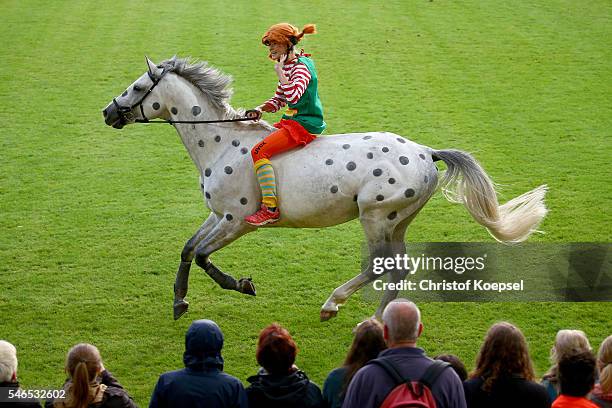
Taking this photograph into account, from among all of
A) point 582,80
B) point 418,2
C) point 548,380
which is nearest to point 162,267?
point 548,380

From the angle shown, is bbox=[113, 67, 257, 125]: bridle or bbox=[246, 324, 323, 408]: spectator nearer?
bbox=[246, 324, 323, 408]: spectator

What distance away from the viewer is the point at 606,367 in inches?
188

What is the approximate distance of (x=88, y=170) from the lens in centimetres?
1226

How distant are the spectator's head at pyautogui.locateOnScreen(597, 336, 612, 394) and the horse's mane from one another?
4.10m

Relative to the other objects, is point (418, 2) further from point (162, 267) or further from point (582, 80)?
point (162, 267)

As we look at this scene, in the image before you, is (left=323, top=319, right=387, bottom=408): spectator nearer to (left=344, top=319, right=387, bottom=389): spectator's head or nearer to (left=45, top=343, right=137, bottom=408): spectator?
(left=344, top=319, right=387, bottom=389): spectator's head

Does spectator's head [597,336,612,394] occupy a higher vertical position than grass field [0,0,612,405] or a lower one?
lower

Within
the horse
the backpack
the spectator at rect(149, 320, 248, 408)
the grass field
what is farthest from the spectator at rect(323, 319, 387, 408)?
the horse

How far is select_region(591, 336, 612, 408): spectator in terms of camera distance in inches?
186

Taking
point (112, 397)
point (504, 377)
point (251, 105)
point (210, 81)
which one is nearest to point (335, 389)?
point (504, 377)

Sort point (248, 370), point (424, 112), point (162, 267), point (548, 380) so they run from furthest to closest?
point (424, 112), point (162, 267), point (248, 370), point (548, 380)

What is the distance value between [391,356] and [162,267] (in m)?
5.23

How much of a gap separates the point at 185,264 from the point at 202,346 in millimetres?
3406

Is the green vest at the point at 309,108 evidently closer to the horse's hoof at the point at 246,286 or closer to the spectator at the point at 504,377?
the horse's hoof at the point at 246,286
